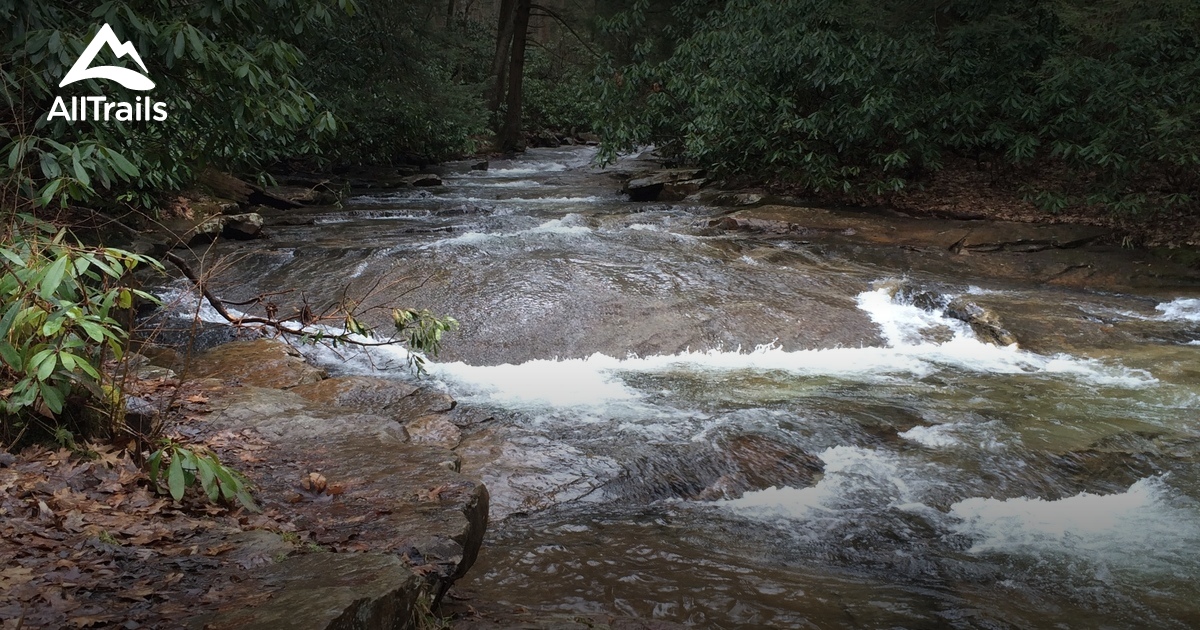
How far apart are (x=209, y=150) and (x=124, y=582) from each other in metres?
3.50

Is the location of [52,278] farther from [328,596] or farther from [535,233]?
[535,233]

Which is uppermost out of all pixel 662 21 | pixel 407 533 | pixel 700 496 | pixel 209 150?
pixel 662 21

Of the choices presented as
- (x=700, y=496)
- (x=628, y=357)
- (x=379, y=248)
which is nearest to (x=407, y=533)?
(x=700, y=496)

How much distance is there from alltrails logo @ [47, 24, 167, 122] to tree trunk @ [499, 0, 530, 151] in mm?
15916

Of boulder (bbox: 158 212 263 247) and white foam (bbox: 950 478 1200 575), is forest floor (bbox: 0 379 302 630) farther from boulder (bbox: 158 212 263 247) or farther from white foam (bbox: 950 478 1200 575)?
boulder (bbox: 158 212 263 247)

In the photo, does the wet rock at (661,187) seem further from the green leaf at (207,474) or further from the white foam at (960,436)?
the green leaf at (207,474)

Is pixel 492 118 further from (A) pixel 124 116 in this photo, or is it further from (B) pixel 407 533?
(B) pixel 407 533

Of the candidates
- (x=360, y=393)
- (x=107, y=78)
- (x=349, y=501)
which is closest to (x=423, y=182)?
(x=360, y=393)

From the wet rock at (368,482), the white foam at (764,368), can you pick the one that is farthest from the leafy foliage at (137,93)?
the white foam at (764,368)

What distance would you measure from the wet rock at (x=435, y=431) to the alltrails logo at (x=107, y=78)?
8.34 feet

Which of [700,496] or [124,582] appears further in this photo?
[700,496]

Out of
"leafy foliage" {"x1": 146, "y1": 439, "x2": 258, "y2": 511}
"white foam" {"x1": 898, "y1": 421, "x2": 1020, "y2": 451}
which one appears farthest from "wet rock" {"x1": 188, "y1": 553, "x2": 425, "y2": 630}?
"white foam" {"x1": 898, "y1": 421, "x2": 1020, "y2": 451}

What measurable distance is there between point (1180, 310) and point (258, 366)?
31.2 feet

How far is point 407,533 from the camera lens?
331cm
